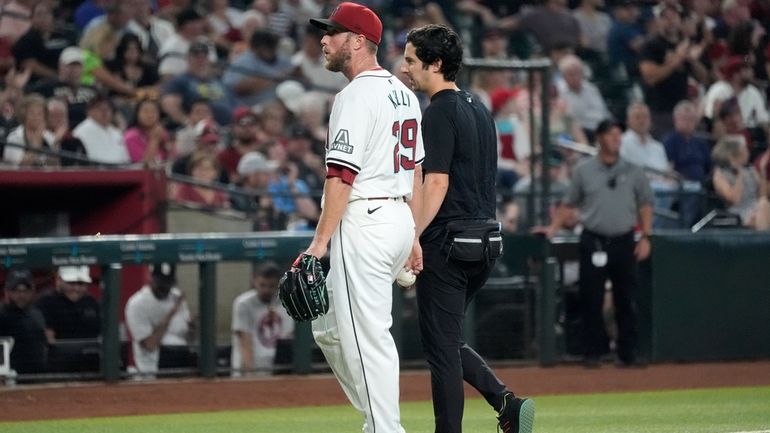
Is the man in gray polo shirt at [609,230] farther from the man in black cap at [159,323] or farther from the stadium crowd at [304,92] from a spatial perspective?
the man in black cap at [159,323]

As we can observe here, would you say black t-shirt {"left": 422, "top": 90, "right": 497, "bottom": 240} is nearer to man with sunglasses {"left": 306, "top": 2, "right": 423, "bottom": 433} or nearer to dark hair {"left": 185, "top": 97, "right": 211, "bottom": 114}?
man with sunglasses {"left": 306, "top": 2, "right": 423, "bottom": 433}

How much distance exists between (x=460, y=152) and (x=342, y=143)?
0.77 m

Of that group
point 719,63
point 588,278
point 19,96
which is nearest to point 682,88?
point 719,63

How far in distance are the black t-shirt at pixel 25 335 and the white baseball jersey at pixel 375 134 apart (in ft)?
17.3

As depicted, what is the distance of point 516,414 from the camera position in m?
6.22

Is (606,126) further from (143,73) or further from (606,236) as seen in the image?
(143,73)

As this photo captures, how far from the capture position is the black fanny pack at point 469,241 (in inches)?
236

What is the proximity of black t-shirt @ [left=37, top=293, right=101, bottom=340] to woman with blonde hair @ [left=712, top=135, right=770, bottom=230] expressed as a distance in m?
6.39

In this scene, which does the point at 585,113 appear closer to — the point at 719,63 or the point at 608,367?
the point at 719,63

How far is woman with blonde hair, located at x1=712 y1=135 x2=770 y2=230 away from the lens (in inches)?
535

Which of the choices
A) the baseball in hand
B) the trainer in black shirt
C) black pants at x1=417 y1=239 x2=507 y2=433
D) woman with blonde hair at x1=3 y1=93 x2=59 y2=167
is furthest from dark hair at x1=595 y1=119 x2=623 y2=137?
the baseball in hand

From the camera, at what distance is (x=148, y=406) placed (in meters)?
9.49

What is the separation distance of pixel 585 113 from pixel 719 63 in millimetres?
3004

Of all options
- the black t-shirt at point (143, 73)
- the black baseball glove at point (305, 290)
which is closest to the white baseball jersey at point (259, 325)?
the black t-shirt at point (143, 73)
